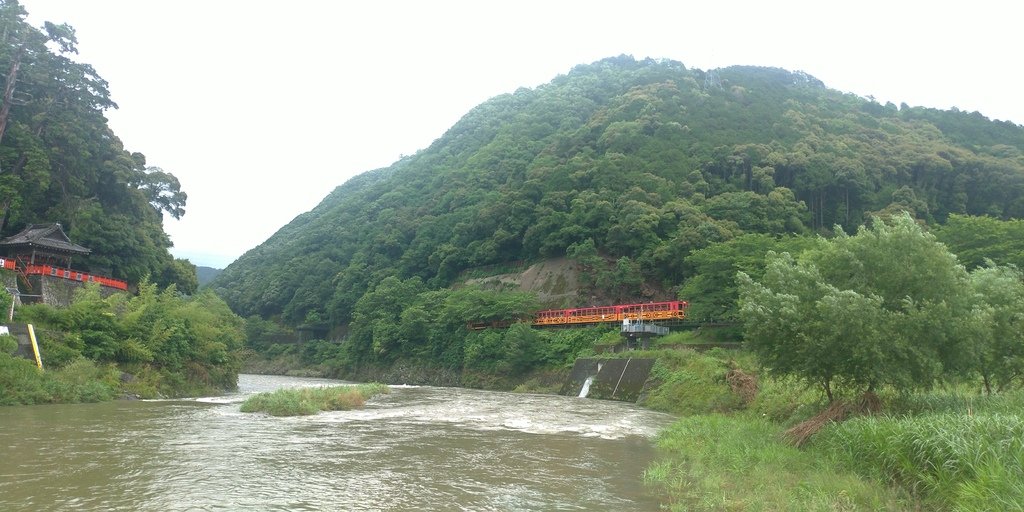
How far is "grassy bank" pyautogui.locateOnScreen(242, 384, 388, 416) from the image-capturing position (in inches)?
853

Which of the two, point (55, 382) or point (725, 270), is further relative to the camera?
point (725, 270)

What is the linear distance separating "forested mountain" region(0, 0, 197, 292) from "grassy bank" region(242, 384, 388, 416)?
868 inches

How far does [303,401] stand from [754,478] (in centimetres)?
1747

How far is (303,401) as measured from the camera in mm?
22562

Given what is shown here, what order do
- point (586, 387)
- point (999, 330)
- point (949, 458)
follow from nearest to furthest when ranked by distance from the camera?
point (949, 458)
point (999, 330)
point (586, 387)

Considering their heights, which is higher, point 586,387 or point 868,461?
point 868,461

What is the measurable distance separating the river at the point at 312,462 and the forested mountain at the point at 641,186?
35.2 meters

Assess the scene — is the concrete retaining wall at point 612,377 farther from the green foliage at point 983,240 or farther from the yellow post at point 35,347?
the yellow post at point 35,347

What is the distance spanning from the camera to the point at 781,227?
54156 mm

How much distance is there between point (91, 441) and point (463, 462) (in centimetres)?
893

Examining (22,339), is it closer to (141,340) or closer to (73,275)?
(141,340)

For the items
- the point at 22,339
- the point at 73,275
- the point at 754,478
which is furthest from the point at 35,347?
the point at 754,478

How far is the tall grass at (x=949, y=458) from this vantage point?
21.9 feet

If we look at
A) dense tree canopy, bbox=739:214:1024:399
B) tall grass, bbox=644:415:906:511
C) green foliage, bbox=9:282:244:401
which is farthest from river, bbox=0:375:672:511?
green foliage, bbox=9:282:244:401
